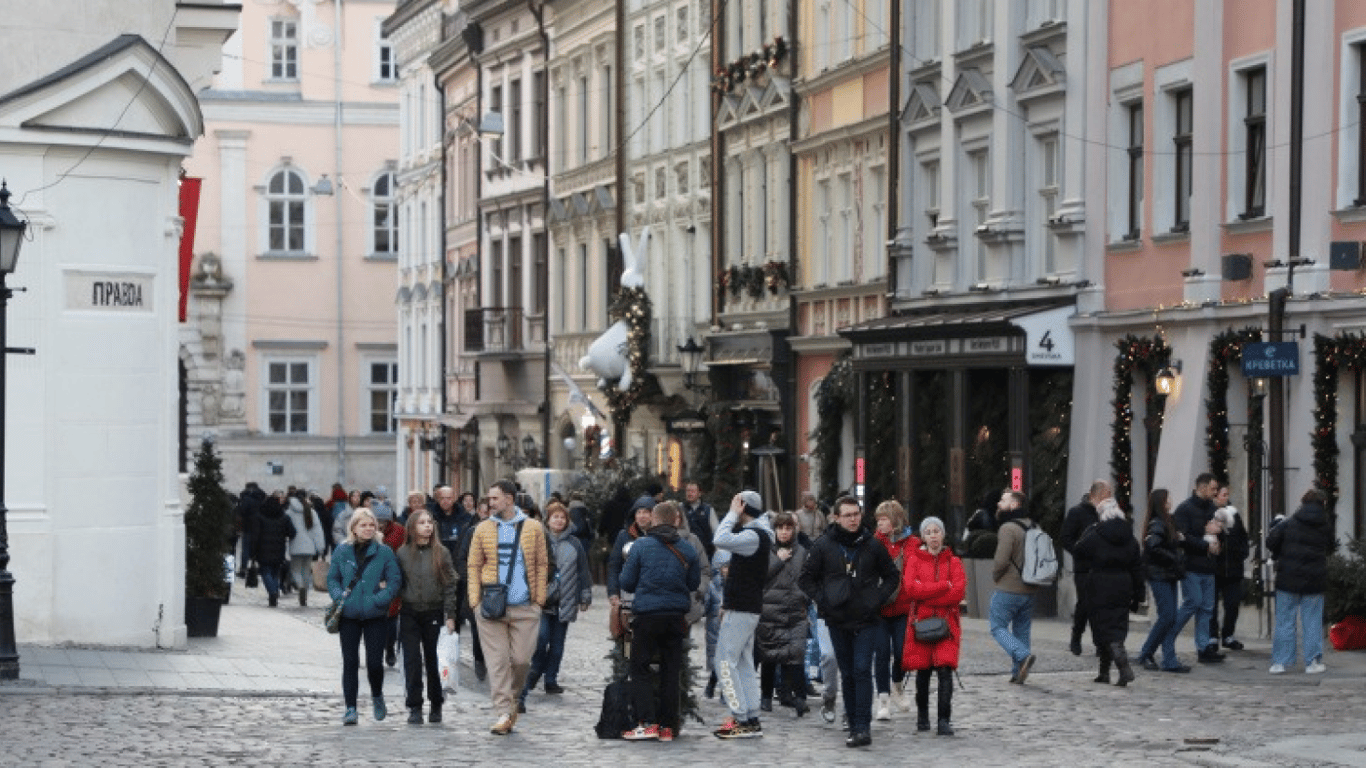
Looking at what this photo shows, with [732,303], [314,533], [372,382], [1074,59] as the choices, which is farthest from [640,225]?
[372,382]

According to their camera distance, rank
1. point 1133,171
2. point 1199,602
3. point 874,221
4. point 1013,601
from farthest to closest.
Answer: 1. point 874,221
2. point 1133,171
3. point 1199,602
4. point 1013,601

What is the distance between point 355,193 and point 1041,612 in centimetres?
5416

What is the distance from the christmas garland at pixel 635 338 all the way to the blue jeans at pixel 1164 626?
89.1 feet

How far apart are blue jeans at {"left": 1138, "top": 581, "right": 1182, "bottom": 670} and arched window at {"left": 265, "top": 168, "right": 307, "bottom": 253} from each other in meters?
62.2

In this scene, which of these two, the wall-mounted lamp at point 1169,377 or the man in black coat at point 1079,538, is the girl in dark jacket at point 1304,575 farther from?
the wall-mounted lamp at point 1169,377

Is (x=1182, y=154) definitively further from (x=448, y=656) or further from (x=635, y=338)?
(x=635, y=338)

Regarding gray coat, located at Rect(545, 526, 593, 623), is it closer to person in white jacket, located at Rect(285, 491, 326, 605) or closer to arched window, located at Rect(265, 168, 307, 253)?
person in white jacket, located at Rect(285, 491, 326, 605)

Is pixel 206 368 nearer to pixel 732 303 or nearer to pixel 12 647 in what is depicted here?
pixel 732 303

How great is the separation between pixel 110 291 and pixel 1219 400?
11.7 meters

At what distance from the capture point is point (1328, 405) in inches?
1167

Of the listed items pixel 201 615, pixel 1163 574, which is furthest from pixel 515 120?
pixel 1163 574

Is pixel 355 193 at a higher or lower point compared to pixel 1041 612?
higher

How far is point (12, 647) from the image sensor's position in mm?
24031

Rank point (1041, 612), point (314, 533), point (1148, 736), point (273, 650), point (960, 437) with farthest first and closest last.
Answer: point (314, 533)
point (960, 437)
point (1041, 612)
point (273, 650)
point (1148, 736)
